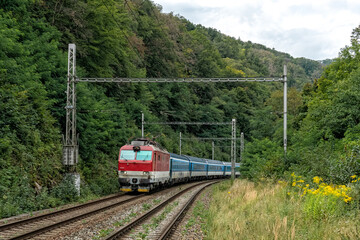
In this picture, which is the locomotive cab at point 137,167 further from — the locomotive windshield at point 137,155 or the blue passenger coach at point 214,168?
the blue passenger coach at point 214,168

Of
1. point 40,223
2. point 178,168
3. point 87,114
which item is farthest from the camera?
point 178,168

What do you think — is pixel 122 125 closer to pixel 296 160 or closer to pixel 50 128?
pixel 50 128

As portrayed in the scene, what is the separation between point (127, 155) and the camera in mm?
24016

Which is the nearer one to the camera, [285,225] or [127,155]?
[285,225]

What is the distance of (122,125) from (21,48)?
1435 centimetres

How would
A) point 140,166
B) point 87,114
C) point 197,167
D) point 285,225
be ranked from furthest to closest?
point 197,167 → point 87,114 → point 140,166 → point 285,225

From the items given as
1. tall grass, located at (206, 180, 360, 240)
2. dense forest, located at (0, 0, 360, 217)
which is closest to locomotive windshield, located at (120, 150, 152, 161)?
dense forest, located at (0, 0, 360, 217)

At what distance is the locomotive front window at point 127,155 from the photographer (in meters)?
23.9

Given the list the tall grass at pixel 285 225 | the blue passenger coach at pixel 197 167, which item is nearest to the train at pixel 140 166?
the tall grass at pixel 285 225

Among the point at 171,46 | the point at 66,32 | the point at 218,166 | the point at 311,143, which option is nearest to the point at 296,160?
the point at 311,143

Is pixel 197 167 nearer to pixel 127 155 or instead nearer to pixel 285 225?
pixel 127 155

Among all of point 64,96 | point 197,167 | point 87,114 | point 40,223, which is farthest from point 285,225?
point 197,167

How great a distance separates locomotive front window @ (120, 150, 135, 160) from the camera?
2392cm

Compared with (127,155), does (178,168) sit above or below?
below
